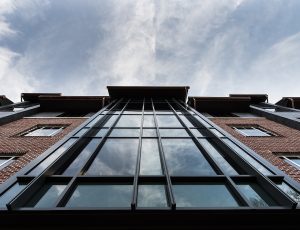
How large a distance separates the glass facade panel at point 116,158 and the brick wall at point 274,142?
18.0ft

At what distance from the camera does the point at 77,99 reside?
18672 mm

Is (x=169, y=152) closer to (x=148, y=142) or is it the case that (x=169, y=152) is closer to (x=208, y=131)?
(x=148, y=142)

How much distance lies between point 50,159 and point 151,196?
12.0ft

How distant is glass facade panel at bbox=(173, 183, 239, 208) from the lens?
530cm

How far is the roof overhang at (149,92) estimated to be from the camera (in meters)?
19.8

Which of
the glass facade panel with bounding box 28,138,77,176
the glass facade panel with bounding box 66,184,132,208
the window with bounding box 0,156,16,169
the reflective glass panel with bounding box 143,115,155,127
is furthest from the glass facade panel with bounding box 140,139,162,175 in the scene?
the window with bounding box 0,156,16,169

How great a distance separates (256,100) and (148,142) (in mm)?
15114

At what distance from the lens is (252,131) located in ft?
45.0

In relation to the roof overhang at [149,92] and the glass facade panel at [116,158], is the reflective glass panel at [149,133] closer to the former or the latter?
the glass facade panel at [116,158]

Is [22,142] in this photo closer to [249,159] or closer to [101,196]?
[101,196]

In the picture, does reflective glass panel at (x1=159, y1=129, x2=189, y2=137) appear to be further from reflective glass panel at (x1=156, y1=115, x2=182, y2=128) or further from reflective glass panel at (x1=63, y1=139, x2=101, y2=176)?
Answer: reflective glass panel at (x1=63, y1=139, x2=101, y2=176)

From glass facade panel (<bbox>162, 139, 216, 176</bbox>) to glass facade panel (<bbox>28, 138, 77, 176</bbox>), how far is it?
3545mm

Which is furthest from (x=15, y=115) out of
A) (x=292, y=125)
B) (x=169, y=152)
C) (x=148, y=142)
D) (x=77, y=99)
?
(x=292, y=125)

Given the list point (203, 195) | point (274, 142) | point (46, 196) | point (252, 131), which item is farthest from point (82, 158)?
point (252, 131)
